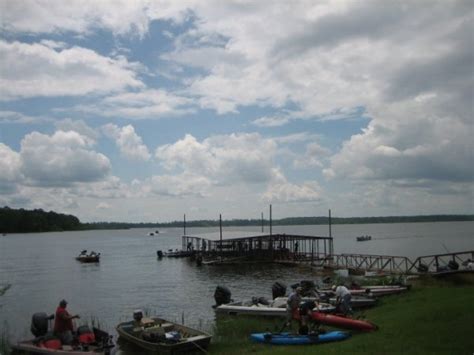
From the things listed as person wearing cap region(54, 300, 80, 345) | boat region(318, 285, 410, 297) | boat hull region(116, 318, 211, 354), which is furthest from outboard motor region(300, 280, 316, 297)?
person wearing cap region(54, 300, 80, 345)

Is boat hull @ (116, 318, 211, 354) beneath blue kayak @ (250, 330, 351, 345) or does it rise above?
beneath

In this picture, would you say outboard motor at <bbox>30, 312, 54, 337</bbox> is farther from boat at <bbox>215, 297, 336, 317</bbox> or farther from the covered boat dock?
the covered boat dock

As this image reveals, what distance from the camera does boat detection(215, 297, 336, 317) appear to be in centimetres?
2453

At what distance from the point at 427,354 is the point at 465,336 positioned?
1970 mm

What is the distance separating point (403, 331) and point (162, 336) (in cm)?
911

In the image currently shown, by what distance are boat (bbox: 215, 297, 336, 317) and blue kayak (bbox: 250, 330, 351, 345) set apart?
5.16 metres

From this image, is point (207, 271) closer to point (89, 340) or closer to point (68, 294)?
point (68, 294)

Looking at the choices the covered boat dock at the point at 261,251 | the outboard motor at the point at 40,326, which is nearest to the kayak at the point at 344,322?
the outboard motor at the point at 40,326

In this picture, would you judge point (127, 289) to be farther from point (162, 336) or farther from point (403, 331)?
point (403, 331)

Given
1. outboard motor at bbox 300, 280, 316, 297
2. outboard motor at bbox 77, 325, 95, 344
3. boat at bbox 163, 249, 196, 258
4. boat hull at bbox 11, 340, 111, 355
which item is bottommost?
boat at bbox 163, 249, 196, 258

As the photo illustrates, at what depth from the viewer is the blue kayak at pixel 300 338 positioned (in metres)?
17.1

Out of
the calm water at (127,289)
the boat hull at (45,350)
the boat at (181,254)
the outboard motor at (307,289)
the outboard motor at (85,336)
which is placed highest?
the outboard motor at (307,289)

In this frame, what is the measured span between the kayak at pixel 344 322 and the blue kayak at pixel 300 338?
Answer: 1.90ft

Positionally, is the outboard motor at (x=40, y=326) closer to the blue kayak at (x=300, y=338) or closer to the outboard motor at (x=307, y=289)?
the blue kayak at (x=300, y=338)
